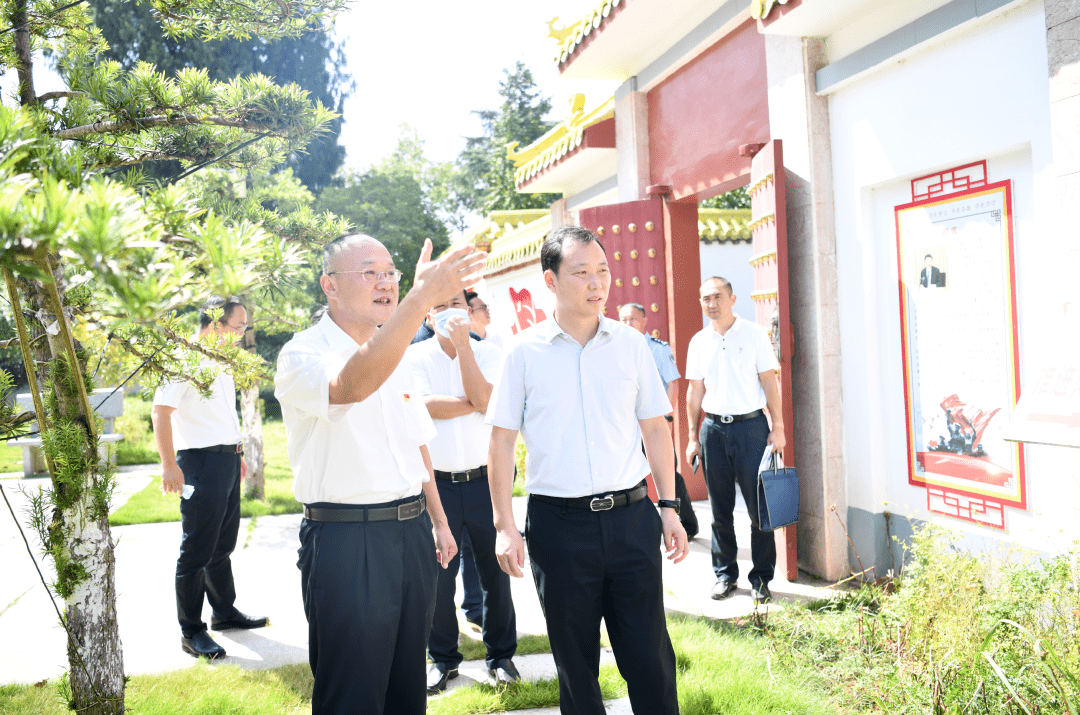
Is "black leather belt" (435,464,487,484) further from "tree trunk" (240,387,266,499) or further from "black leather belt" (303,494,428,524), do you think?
"tree trunk" (240,387,266,499)

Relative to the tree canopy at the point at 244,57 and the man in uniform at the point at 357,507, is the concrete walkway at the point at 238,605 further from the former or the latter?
the tree canopy at the point at 244,57

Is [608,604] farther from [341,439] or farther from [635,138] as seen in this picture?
[635,138]

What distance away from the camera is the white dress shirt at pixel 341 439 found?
7.68ft

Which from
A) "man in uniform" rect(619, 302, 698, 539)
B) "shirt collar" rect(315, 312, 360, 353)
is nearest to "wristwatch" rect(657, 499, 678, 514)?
"shirt collar" rect(315, 312, 360, 353)

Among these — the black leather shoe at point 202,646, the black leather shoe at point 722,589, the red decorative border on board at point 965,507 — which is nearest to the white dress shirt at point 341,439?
the black leather shoe at point 202,646

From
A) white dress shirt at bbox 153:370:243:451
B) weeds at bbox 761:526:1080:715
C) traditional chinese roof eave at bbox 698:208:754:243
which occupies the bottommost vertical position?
weeds at bbox 761:526:1080:715

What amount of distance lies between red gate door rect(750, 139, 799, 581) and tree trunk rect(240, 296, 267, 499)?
5481mm

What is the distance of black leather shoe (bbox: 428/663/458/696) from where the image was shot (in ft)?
11.5

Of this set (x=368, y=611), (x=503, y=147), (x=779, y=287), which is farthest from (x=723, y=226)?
(x=503, y=147)

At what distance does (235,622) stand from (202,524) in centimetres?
75

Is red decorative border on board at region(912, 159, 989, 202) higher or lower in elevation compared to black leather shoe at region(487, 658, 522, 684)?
higher

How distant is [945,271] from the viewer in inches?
164

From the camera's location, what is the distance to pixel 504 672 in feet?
11.7

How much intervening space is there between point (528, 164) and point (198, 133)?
7374 mm
